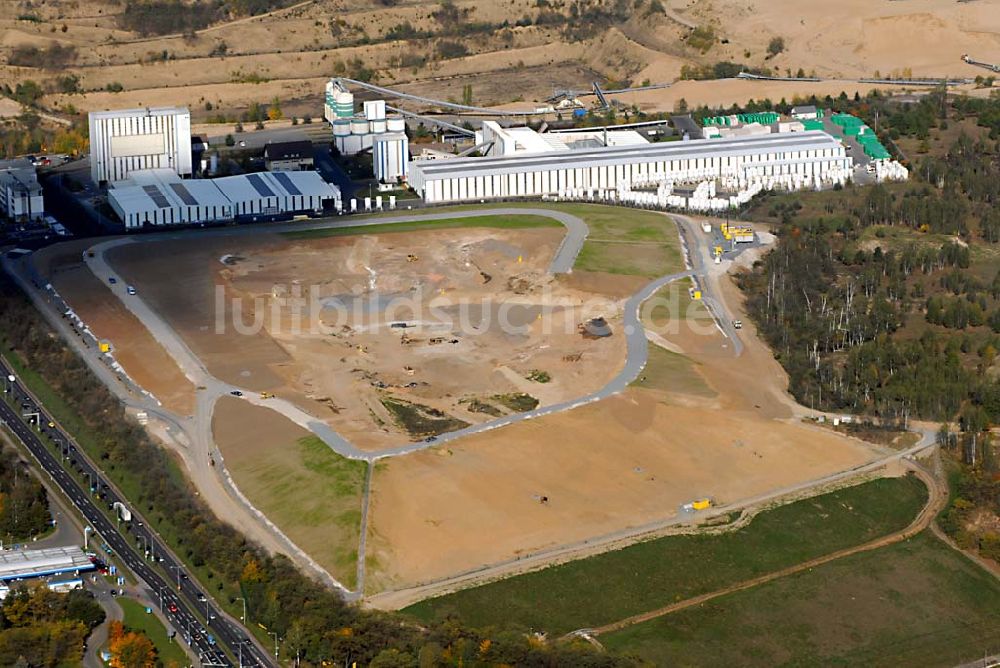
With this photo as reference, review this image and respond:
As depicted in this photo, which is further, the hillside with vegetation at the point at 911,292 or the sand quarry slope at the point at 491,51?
the sand quarry slope at the point at 491,51

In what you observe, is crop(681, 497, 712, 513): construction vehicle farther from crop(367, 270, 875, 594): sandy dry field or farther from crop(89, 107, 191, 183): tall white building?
crop(89, 107, 191, 183): tall white building

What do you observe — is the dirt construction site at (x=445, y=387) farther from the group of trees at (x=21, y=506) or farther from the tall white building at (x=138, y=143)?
the tall white building at (x=138, y=143)

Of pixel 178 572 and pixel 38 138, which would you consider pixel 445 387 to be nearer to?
pixel 178 572

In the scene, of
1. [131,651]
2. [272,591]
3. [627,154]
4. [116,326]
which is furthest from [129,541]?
[627,154]

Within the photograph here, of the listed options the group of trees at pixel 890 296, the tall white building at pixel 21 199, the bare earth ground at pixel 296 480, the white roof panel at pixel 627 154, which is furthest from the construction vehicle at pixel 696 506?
the tall white building at pixel 21 199

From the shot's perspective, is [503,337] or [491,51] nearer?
[503,337]

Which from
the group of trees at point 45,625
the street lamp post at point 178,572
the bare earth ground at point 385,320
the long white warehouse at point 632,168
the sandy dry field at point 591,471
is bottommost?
the street lamp post at point 178,572

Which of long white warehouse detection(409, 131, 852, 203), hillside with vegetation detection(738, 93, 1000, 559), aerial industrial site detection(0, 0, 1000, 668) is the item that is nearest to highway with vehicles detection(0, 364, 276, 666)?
aerial industrial site detection(0, 0, 1000, 668)
